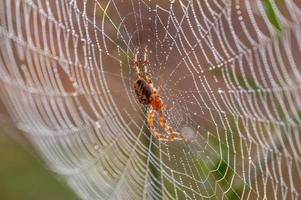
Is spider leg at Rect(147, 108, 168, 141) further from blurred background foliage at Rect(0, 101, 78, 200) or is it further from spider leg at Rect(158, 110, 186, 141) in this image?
blurred background foliage at Rect(0, 101, 78, 200)

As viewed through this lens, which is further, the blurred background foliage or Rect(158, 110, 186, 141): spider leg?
the blurred background foliage

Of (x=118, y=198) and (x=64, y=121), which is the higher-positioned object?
(x=64, y=121)

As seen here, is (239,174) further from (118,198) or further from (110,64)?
(110,64)

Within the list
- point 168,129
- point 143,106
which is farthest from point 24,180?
point 168,129

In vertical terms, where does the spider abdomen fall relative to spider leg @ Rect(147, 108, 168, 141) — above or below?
above

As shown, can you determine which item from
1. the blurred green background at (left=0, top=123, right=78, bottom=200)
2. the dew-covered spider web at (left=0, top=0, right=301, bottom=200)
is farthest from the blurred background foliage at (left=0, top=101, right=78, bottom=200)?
the dew-covered spider web at (left=0, top=0, right=301, bottom=200)

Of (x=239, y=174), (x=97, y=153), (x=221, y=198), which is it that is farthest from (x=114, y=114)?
(x=239, y=174)

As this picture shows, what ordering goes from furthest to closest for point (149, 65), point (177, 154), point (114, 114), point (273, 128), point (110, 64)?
point (110, 64), point (114, 114), point (177, 154), point (149, 65), point (273, 128)

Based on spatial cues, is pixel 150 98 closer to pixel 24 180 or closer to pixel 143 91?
pixel 143 91
